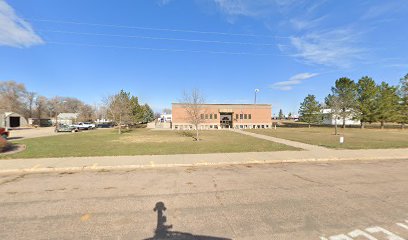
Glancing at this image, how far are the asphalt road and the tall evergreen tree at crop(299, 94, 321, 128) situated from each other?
45.9 m

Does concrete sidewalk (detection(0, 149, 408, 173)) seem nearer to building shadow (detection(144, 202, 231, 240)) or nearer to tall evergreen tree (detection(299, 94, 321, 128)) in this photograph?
building shadow (detection(144, 202, 231, 240))

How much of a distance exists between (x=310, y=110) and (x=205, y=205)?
51916mm

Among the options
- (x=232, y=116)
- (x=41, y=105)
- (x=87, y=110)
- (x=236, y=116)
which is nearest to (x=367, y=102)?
(x=236, y=116)

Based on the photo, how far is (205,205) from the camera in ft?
16.6

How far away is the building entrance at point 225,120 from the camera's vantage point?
5034 centimetres

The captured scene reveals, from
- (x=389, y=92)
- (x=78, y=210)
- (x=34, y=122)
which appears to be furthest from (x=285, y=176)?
(x=34, y=122)

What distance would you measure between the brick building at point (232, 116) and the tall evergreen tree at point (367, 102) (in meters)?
19.2

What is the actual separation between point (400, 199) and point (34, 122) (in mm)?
82186

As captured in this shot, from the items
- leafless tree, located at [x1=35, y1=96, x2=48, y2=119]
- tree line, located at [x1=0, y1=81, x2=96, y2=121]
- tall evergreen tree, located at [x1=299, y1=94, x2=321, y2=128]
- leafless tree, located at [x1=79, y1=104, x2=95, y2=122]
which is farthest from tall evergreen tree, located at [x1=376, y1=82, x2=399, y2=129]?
leafless tree, located at [x1=35, y1=96, x2=48, y2=119]

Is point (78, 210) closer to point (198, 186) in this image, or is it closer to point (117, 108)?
point (198, 186)

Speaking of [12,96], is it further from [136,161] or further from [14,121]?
[136,161]

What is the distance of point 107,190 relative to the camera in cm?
616

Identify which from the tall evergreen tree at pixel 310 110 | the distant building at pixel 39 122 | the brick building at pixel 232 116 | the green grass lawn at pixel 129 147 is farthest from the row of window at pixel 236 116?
the distant building at pixel 39 122

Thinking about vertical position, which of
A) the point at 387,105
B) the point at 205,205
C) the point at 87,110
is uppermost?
the point at 87,110
